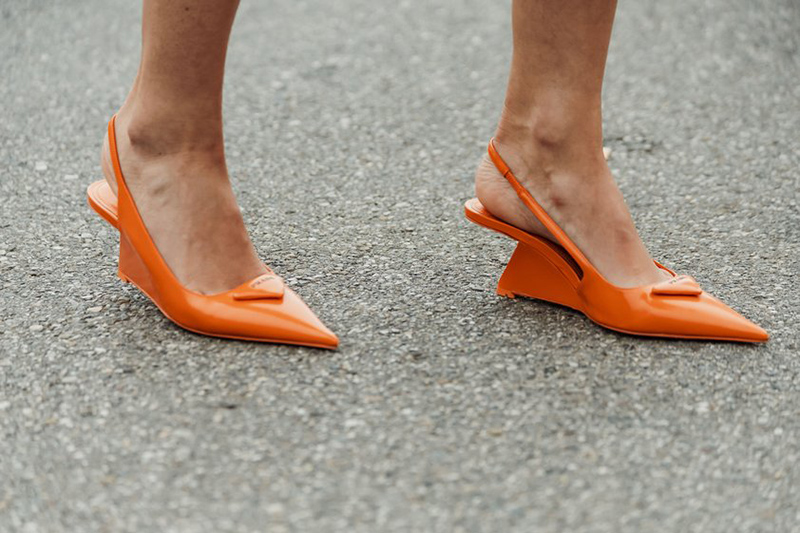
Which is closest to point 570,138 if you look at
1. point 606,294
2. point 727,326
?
point 606,294

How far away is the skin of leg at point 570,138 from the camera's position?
155 centimetres

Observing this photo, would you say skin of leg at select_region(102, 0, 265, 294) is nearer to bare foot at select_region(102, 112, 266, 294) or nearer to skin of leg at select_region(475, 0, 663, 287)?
bare foot at select_region(102, 112, 266, 294)

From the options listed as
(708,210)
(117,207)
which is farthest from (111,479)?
(708,210)

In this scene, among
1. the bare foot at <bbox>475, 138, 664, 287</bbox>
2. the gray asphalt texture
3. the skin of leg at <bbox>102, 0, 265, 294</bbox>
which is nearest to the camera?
the gray asphalt texture

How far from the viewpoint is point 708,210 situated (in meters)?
2.13

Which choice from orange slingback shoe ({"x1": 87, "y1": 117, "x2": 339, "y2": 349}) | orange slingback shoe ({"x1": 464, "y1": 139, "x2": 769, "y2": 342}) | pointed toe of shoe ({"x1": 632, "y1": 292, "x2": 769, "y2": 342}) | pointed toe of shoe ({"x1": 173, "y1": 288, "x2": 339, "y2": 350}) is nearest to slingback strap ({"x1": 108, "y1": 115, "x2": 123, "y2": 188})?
orange slingback shoe ({"x1": 87, "y1": 117, "x2": 339, "y2": 349})

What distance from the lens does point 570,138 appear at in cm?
157

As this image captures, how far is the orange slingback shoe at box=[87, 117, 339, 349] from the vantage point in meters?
1.51

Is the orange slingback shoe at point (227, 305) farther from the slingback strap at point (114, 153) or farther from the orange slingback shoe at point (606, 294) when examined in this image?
the orange slingback shoe at point (606, 294)

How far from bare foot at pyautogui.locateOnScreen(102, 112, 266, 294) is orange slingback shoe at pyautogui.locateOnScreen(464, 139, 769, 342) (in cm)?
39

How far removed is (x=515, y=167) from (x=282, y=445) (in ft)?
1.91

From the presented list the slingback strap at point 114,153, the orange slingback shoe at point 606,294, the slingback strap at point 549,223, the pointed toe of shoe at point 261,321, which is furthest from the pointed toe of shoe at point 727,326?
A: the slingback strap at point 114,153

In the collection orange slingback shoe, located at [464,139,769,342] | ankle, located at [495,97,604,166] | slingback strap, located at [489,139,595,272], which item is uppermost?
ankle, located at [495,97,604,166]

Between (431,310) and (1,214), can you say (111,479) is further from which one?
(1,214)
